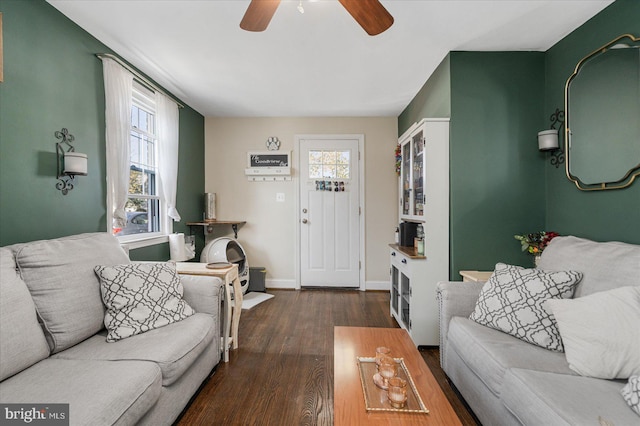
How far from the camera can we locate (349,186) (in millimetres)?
4121

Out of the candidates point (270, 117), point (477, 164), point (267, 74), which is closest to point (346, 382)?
point (477, 164)

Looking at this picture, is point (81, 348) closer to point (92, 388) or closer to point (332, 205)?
point (92, 388)

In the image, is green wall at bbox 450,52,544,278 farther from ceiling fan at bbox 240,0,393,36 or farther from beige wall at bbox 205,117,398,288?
beige wall at bbox 205,117,398,288

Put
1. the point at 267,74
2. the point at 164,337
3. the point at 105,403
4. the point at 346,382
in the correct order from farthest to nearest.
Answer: the point at 267,74
the point at 164,337
the point at 346,382
the point at 105,403

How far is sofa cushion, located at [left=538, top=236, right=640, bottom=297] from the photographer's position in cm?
141

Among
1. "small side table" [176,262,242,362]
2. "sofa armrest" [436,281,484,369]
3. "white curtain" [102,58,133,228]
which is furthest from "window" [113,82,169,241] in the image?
"sofa armrest" [436,281,484,369]

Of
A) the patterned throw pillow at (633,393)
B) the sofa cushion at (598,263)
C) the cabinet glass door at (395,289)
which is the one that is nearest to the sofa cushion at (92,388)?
the patterned throw pillow at (633,393)

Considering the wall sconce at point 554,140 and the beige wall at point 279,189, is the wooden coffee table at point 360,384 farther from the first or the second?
the beige wall at point 279,189

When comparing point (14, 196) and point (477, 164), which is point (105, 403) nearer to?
point (14, 196)

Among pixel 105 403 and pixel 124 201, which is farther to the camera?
pixel 124 201

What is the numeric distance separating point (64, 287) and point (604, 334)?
2.53 meters

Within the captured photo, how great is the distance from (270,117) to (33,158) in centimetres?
282

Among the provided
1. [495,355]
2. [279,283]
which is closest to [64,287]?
[495,355]

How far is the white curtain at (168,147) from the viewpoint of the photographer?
9.87 ft
